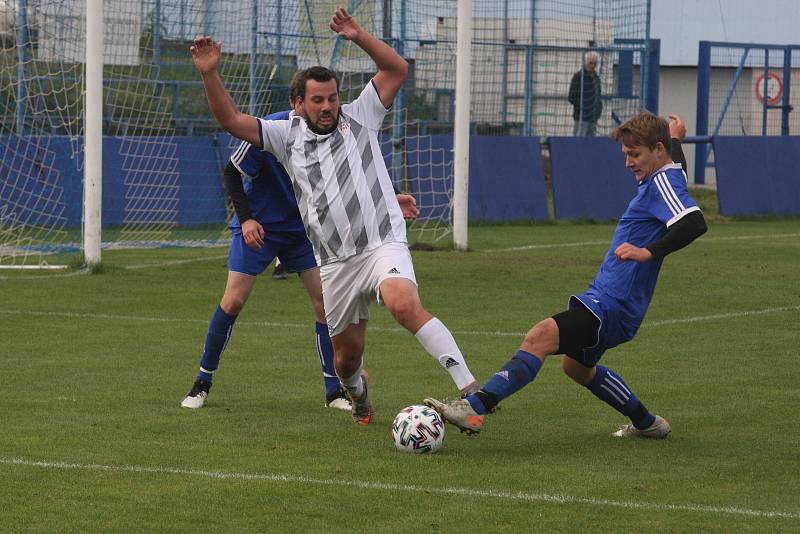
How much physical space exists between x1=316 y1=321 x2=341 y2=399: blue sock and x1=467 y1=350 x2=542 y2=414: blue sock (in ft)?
5.51

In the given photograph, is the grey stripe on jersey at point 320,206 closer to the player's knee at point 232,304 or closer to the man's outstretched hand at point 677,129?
the player's knee at point 232,304

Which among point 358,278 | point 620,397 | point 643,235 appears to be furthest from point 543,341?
point 358,278

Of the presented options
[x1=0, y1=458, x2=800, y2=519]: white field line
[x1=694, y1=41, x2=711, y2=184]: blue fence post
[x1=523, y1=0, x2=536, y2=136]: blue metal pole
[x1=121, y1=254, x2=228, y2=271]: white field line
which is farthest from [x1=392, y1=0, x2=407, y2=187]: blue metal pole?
[x1=0, y1=458, x2=800, y2=519]: white field line

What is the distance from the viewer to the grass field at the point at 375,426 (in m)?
5.72

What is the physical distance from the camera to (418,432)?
6.79m

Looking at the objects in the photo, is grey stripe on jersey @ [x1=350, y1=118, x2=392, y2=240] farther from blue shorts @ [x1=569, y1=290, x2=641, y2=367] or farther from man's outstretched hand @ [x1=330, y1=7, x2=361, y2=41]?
blue shorts @ [x1=569, y1=290, x2=641, y2=367]

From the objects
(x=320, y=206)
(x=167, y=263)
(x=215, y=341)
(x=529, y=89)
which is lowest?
(x=167, y=263)

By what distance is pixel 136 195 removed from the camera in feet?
63.4

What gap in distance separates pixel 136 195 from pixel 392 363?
33.7 feet

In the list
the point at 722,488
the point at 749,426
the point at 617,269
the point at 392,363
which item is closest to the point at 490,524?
the point at 722,488

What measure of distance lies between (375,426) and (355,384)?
0.25m

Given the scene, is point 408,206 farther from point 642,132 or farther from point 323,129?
point 642,132

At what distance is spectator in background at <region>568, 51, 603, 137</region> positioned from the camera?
2444 cm

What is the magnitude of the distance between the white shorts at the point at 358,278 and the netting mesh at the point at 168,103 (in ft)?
31.3
